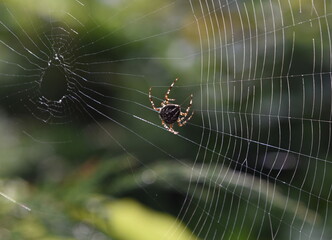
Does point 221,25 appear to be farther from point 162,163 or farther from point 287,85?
point 162,163

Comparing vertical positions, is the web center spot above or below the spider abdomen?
below

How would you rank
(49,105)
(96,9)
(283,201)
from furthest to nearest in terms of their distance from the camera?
1. (96,9)
2. (49,105)
3. (283,201)

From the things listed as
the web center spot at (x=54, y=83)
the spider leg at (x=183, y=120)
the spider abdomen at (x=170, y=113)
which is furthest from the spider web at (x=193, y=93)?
the spider abdomen at (x=170, y=113)

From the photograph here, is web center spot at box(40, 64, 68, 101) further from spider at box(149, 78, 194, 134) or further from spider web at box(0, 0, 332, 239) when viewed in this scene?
spider at box(149, 78, 194, 134)

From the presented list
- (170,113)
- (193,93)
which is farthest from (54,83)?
(193,93)

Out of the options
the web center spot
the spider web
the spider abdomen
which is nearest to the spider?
the spider abdomen

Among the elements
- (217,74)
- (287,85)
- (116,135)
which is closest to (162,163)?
(116,135)
